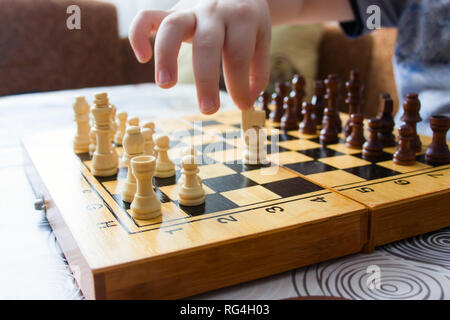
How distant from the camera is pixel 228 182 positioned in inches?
39.0

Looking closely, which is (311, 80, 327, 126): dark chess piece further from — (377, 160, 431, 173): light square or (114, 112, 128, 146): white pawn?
(114, 112, 128, 146): white pawn

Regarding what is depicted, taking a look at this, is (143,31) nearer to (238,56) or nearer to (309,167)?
(238,56)

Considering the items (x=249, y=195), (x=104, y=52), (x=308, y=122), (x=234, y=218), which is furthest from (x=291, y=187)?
(x=104, y=52)

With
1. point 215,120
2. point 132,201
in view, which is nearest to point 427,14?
point 215,120

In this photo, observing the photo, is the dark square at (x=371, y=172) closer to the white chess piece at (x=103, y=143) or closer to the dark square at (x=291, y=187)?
the dark square at (x=291, y=187)

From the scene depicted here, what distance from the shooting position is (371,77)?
9.71 feet

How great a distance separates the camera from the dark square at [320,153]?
3.89 feet

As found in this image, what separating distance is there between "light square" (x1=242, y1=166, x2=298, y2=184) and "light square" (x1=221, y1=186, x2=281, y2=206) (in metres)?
0.06

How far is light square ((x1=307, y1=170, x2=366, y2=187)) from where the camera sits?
3.16 feet

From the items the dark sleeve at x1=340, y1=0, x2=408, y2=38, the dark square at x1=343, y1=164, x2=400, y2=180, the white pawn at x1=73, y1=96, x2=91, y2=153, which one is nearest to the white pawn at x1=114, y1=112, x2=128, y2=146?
the white pawn at x1=73, y1=96, x2=91, y2=153

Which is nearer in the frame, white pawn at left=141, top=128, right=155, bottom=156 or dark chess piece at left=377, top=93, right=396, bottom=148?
white pawn at left=141, top=128, right=155, bottom=156

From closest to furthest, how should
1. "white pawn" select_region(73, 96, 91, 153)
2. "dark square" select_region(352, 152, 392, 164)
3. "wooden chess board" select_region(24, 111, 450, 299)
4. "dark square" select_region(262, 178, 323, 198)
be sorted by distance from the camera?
"wooden chess board" select_region(24, 111, 450, 299)
"dark square" select_region(262, 178, 323, 198)
"dark square" select_region(352, 152, 392, 164)
"white pawn" select_region(73, 96, 91, 153)

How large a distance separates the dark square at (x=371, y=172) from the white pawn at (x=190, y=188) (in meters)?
0.38
